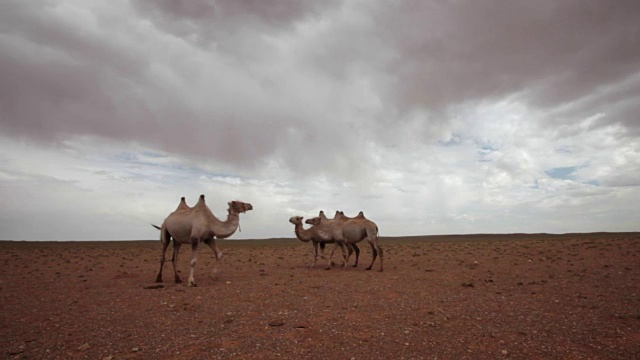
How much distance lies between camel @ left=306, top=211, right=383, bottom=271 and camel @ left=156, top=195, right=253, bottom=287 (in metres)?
5.80

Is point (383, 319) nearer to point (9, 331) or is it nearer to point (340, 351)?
point (340, 351)

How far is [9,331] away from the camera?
8656 mm

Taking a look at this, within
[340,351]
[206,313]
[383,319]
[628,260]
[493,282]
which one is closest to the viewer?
[340,351]

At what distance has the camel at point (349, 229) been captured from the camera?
1916cm

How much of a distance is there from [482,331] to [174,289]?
1044 cm

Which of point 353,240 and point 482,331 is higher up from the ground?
point 353,240

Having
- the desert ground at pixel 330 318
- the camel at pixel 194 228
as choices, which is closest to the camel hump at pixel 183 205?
the camel at pixel 194 228

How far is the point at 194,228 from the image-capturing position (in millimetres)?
15141

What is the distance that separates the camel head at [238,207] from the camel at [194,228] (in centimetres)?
16

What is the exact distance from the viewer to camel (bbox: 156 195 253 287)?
1520cm

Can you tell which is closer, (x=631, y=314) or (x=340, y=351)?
(x=340, y=351)

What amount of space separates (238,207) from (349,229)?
6.21 m

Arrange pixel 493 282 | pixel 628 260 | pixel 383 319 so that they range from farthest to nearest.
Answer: pixel 628 260, pixel 493 282, pixel 383 319

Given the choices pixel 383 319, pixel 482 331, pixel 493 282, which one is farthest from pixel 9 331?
pixel 493 282
